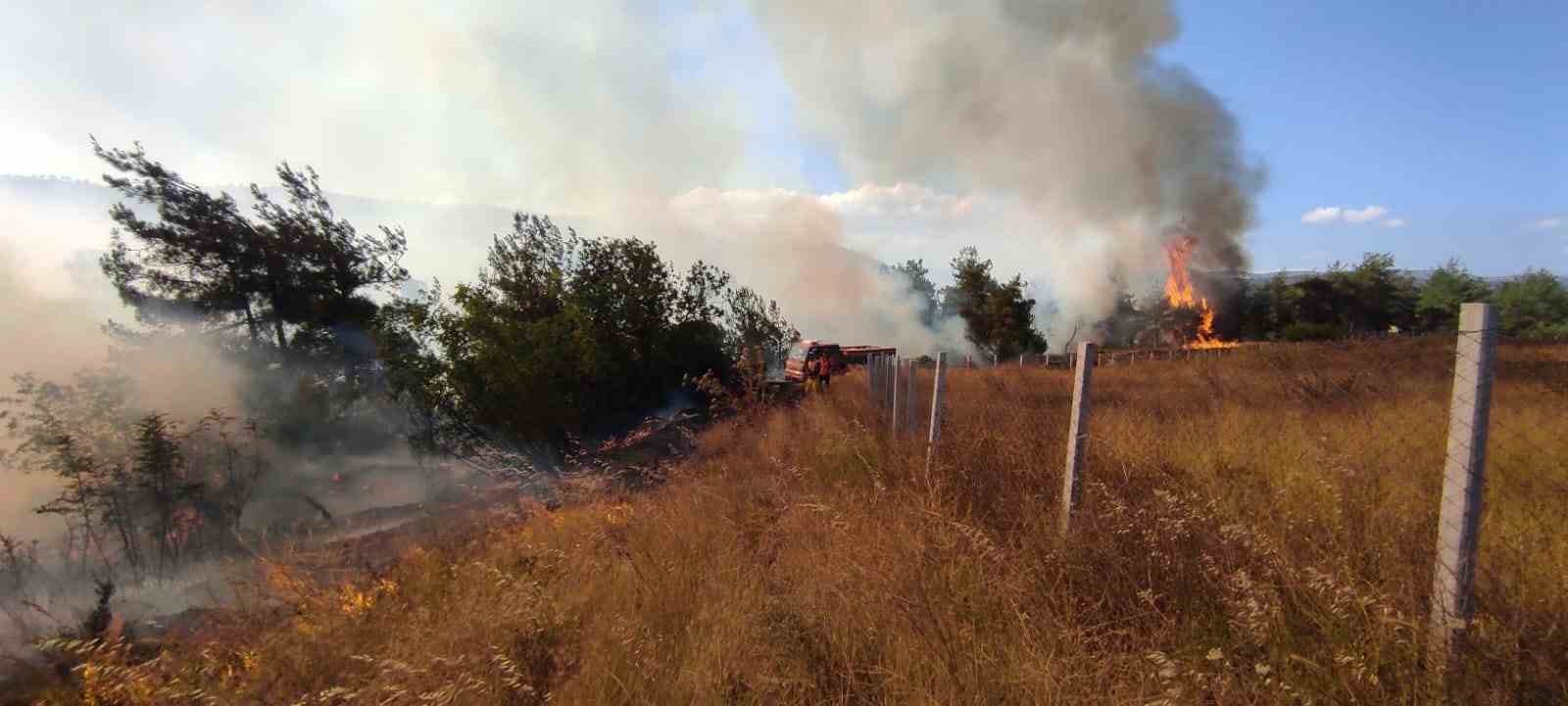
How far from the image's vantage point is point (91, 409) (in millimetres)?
15016

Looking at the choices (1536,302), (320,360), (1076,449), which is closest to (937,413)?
(1076,449)

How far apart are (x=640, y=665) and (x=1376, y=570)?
2.81 metres

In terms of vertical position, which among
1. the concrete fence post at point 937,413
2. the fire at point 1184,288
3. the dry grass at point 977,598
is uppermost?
the fire at point 1184,288

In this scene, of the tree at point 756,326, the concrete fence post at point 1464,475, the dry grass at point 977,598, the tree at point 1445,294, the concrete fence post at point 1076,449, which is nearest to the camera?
the concrete fence post at point 1464,475

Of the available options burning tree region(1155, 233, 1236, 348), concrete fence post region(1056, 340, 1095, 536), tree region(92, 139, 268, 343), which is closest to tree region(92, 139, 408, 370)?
tree region(92, 139, 268, 343)

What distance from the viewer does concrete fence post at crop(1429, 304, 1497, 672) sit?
80.6 inches

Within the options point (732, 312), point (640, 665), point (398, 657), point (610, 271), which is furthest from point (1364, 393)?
point (732, 312)

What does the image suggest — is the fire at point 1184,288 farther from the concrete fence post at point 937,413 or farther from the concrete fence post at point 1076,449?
the concrete fence post at point 1076,449

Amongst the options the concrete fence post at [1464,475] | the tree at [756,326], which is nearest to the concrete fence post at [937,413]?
the concrete fence post at [1464,475]

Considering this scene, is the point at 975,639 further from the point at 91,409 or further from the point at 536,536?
the point at 91,409

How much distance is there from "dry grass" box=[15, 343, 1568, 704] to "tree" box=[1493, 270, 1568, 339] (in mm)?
39802

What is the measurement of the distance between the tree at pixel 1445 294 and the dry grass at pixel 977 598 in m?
41.2

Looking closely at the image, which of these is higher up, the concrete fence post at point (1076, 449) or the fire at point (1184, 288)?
the fire at point (1184, 288)

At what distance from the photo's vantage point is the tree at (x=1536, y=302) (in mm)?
32469
